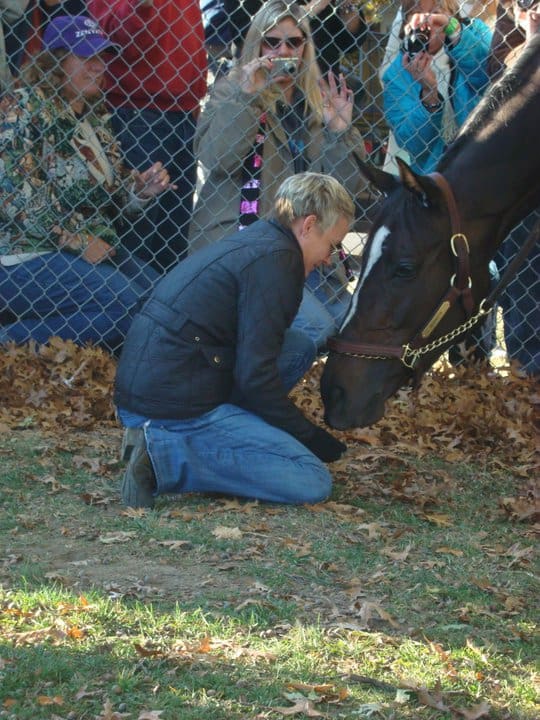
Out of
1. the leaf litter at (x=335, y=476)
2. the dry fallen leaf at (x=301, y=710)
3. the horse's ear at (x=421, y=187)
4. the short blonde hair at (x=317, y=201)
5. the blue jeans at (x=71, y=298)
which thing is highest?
the horse's ear at (x=421, y=187)

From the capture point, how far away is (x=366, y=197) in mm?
7363

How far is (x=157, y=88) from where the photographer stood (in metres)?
6.59

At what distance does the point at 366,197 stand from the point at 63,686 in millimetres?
4892

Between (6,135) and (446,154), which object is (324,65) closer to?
(6,135)

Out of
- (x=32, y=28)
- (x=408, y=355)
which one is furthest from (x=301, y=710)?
(x=32, y=28)

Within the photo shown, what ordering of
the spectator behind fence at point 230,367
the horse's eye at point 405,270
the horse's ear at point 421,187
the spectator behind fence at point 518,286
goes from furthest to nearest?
the spectator behind fence at point 518,286 → the spectator behind fence at point 230,367 → the horse's eye at point 405,270 → the horse's ear at point 421,187

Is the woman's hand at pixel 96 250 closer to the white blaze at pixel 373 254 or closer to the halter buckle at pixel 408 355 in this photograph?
the white blaze at pixel 373 254

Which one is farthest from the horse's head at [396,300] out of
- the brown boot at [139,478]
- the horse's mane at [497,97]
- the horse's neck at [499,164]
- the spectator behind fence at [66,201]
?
the spectator behind fence at [66,201]

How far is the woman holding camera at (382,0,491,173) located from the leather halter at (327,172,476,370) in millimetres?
2043

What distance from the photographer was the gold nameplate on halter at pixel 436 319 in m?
4.34

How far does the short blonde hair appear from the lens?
459cm

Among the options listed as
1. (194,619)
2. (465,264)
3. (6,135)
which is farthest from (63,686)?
(6,135)

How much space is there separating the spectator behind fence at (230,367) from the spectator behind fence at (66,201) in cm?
187

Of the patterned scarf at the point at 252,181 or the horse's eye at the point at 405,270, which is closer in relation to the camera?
the horse's eye at the point at 405,270
